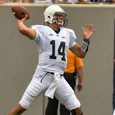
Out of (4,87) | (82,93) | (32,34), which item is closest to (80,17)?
(82,93)

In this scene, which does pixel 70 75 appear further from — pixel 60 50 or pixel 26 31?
pixel 26 31

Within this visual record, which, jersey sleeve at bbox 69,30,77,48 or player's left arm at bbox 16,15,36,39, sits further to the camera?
jersey sleeve at bbox 69,30,77,48

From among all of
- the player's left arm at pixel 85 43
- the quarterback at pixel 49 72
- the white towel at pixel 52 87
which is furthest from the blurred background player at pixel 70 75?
the white towel at pixel 52 87

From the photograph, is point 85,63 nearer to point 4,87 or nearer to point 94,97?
point 94,97

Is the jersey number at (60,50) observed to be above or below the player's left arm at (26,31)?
below

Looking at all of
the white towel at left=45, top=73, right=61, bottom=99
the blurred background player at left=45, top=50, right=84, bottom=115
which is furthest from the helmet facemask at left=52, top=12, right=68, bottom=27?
the blurred background player at left=45, top=50, right=84, bottom=115

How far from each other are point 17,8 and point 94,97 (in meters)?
2.74

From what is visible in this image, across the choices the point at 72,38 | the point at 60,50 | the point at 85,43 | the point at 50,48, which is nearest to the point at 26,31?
the point at 50,48

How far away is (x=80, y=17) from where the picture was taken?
771cm

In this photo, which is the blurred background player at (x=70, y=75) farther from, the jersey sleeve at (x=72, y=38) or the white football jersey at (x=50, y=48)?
the white football jersey at (x=50, y=48)

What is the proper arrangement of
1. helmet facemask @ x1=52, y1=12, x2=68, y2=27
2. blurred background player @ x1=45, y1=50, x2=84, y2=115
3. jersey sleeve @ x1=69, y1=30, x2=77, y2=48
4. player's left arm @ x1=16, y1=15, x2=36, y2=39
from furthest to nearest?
blurred background player @ x1=45, y1=50, x2=84, y2=115 → jersey sleeve @ x1=69, y1=30, x2=77, y2=48 → helmet facemask @ x1=52, y1=12, x2=68, y2=27 → player's left arm @ x1=16, y1=15, x2=36, y2=39

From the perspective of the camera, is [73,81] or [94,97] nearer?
[73,81]

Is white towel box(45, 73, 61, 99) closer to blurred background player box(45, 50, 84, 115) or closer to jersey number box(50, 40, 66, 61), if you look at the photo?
jersey number box(50, 40, 66, 61)

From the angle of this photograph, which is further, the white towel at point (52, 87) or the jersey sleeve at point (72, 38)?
the jersey sleeve at point (72, 38)
